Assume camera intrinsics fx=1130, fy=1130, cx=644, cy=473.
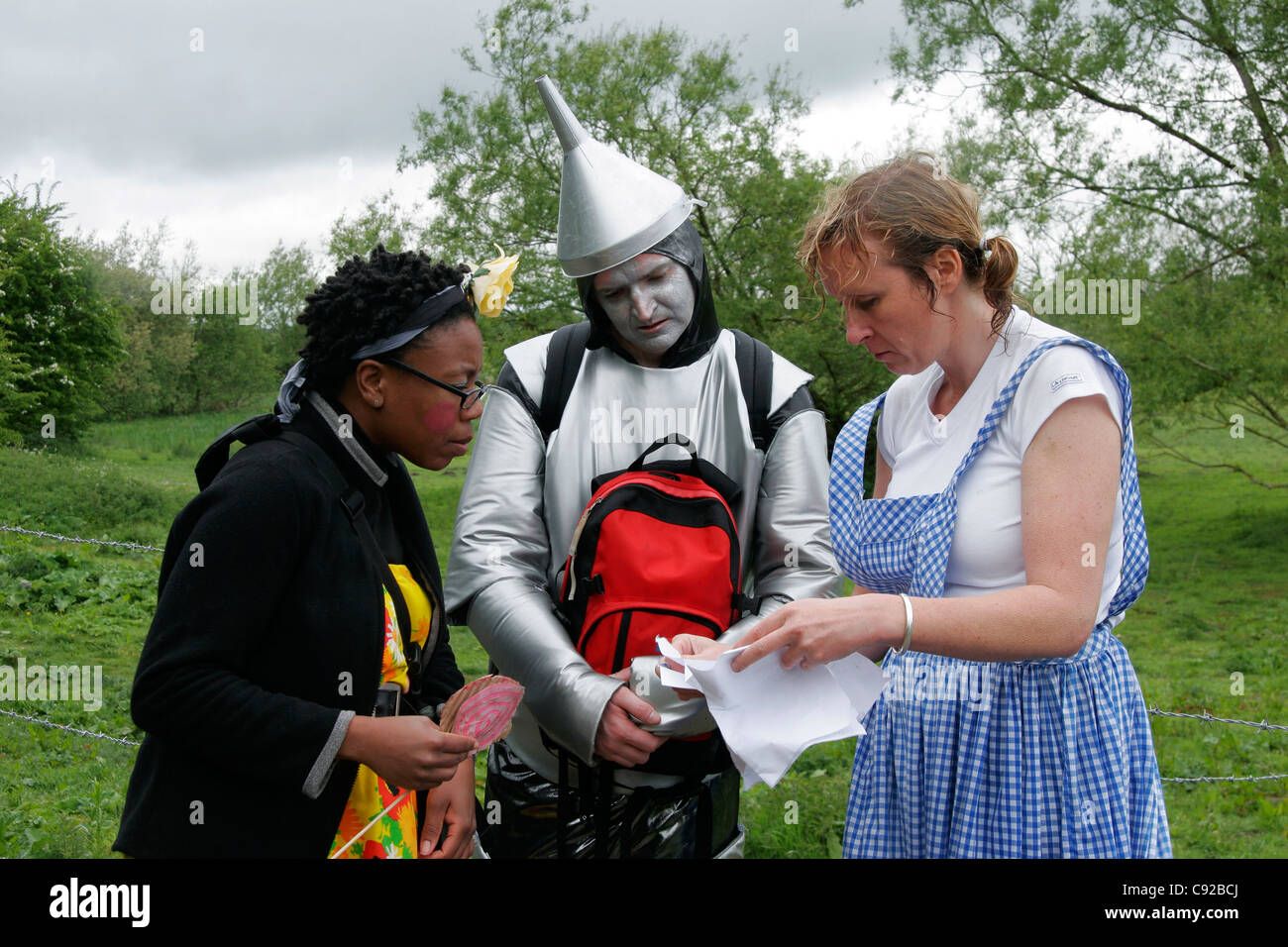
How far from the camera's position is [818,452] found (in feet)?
8.83

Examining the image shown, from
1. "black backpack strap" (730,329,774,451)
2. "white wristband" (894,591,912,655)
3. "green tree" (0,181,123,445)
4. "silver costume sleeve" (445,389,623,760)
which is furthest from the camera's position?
"green tree" (0,181,123,445)

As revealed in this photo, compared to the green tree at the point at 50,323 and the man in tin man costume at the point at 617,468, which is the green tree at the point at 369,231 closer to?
the green tree at the point at 50,323

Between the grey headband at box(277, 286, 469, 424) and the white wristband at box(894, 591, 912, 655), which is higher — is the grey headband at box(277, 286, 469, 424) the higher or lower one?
the higher one

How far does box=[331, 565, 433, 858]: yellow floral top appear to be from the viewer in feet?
7.08

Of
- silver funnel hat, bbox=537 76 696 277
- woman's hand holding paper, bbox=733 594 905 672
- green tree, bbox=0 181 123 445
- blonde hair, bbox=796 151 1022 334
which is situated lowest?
woman's hand holding paper, bbox=733 594 905 672

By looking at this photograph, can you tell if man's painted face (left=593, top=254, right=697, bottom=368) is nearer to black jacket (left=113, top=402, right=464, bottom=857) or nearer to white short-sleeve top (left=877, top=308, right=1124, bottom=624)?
white short-sleeve top (left=877, top=308, right=1124, bottom=624)

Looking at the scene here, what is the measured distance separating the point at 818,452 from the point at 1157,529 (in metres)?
17.2

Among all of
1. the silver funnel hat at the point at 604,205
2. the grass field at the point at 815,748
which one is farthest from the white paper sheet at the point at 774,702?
the grass field at the point at 815,748

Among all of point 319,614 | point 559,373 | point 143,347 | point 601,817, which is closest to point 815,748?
point 601,817

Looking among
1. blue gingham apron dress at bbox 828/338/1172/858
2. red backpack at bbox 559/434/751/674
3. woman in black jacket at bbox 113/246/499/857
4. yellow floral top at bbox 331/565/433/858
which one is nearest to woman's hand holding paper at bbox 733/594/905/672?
blue gingham apron dress at bbox 828/338/1172/858

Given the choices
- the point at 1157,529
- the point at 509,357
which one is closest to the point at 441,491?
the point at 1157,529

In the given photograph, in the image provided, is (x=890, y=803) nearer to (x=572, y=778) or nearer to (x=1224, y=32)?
(x=572, y=778)

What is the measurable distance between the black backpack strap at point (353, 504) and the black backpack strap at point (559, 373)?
24.9 inches

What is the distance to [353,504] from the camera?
7.03 feet
